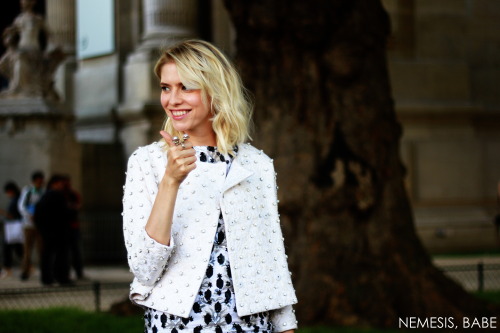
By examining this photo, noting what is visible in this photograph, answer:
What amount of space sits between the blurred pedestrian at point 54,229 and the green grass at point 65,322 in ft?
Result: 15.9

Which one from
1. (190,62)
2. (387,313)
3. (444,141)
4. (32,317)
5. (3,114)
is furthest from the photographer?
(444,141)

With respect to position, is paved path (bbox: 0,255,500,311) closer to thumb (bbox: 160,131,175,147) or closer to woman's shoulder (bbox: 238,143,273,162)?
woman's shoulder (bbox: 238,143,273,162)

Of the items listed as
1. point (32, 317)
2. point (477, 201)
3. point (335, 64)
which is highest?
point (335, 64)

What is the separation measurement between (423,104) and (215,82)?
63.8ft

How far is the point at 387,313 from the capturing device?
9320 millimetres

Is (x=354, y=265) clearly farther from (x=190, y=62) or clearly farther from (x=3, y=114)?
(x=3, y=114)

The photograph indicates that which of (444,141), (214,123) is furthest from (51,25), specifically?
(214,123)

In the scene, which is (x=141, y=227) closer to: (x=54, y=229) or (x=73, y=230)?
(x=54, y=229)

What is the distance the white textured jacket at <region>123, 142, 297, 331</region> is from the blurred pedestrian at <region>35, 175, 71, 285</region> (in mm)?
12056

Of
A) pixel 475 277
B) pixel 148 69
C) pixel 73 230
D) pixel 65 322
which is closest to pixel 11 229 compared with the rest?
pixel 73 230

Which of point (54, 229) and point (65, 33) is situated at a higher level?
point (65, 33)

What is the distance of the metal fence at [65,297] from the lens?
1166 cm

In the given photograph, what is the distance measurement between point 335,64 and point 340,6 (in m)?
0.57

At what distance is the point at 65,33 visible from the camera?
26.2 m
